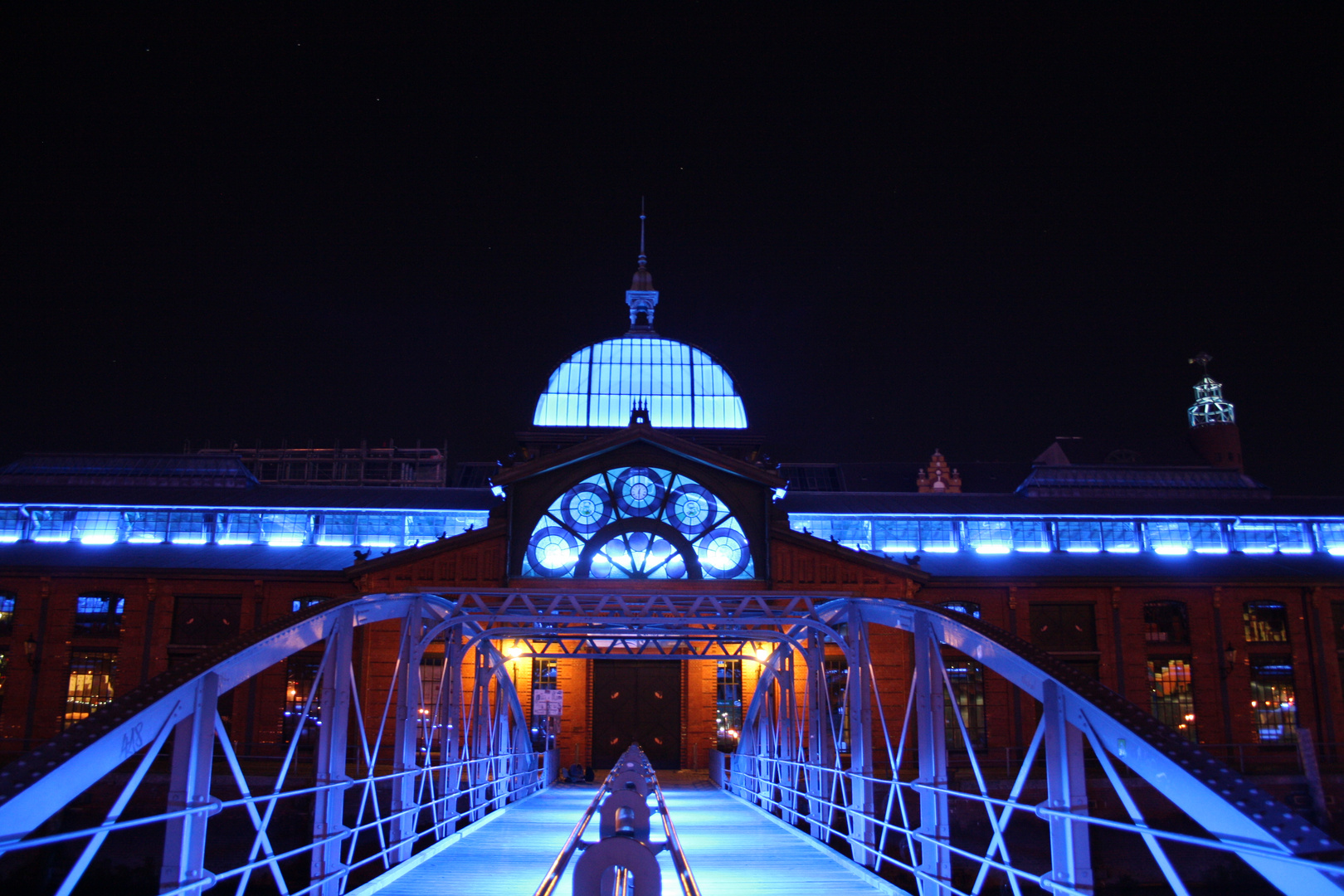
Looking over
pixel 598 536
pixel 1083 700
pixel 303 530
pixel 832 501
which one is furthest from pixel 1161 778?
pixel 303 530

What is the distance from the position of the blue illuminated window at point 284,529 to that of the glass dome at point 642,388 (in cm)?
845

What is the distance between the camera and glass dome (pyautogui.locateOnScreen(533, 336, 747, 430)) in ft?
113

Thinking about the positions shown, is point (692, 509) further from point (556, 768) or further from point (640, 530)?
point (556, 768)

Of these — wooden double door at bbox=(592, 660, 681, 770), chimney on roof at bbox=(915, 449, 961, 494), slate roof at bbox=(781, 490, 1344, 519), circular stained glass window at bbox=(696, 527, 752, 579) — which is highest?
chimney on roof at bbox=(915, 449, 961, 494)

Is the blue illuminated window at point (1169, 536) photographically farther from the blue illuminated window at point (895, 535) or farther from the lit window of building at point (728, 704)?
the lit window of building at point (728, 704)

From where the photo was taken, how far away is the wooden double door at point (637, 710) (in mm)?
31688

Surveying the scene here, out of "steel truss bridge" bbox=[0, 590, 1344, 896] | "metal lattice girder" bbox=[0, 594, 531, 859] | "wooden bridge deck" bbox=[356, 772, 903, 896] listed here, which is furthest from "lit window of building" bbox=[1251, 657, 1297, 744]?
"metal lattice girder" bbox=[0, 594, 531, 859]

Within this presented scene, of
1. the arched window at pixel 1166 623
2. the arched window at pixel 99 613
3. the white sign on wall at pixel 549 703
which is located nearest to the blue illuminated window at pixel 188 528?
the arched window at pixel 99 613

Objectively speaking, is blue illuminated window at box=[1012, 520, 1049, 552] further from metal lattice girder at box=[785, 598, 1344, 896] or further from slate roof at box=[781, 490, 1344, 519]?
metal lattice girder at box=[785, 598, 1344, 896]

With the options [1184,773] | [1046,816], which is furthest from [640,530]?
[1184,773]

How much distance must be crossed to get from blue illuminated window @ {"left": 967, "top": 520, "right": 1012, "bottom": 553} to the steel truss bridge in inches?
229

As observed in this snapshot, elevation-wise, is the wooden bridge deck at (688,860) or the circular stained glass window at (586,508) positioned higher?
the circular stained glass window at (586,508)

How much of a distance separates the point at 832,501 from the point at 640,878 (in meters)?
29.5

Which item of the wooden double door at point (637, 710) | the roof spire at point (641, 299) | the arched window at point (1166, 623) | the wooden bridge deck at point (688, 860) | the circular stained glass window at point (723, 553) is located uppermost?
the roof spire at point (641, 299)
